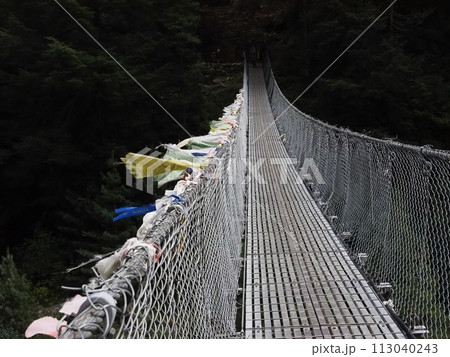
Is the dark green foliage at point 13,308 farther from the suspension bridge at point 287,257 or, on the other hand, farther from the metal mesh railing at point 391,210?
the metal mesh railing at point 391,210

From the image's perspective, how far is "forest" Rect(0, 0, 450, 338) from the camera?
9.65 meters

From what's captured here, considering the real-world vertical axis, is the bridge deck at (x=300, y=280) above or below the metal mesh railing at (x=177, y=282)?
below

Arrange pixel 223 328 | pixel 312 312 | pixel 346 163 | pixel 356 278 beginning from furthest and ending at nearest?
pixel 346 163
pixel 356 278
pixel 312 312
pixel 223 328

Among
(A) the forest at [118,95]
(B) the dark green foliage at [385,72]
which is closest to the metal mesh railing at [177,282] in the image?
(A) the forest at [118,95]

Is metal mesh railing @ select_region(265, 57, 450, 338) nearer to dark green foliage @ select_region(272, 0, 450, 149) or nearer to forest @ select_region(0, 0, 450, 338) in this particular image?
forest @ select_region(0, 0, 450, 338)

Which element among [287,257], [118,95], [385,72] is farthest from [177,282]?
[118,95]

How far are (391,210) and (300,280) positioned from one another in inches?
24.1

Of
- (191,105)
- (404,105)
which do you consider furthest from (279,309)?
(191,105)

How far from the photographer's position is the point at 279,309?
81.0 inches

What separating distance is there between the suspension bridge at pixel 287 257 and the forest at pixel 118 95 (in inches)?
235

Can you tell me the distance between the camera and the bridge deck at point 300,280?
1.91 metres

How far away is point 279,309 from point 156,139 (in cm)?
981

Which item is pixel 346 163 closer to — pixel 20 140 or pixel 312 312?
pixel 312 312

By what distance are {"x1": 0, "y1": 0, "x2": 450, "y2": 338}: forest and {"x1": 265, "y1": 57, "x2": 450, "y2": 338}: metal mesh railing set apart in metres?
6.10
